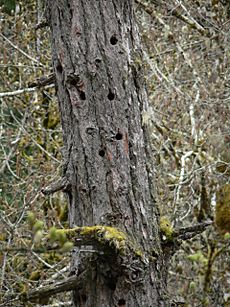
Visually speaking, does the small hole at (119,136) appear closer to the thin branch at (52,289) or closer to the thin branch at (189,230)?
the thin branch at (189,230)

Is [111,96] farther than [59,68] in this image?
No

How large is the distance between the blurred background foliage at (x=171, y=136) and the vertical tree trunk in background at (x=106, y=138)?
2.10 metres

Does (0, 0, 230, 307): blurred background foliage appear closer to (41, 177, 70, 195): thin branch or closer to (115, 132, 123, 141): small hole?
A: (41, 177, 70, 195): thin branch

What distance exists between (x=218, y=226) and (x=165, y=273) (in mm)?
3045

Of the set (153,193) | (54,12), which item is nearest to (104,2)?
(54,12)

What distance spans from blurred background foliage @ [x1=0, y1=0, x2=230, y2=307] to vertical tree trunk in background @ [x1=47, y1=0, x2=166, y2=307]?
6.90ft

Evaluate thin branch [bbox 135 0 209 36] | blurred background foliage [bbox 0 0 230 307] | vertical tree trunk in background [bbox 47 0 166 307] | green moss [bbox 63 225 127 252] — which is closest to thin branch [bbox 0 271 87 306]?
vertical tree trunk in background [bbox 47 0 166 307]

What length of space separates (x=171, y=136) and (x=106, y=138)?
11.2 ft

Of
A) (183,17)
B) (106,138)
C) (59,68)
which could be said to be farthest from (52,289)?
(183,17)

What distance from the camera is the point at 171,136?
6.01 metres

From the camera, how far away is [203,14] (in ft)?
23.2

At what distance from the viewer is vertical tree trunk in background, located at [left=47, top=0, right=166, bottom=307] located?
2.60 meters

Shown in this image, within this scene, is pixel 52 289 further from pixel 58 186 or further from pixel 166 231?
pixel 166 231

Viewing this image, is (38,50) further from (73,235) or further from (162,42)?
(73,235)
